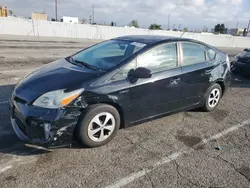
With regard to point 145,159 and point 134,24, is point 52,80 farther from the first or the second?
point 134,24

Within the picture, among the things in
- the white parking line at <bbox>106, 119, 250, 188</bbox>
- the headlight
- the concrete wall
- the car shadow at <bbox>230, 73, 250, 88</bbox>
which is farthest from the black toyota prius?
the concrete wall

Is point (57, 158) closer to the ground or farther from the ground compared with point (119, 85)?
closer to the ground

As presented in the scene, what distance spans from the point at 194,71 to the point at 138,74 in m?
1.39

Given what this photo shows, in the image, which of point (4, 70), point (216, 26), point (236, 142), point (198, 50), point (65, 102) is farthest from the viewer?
point (216, 26)

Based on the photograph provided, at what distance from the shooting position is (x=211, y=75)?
462 centimetres

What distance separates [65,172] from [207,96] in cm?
316

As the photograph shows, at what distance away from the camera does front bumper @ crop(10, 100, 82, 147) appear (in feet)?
9.35

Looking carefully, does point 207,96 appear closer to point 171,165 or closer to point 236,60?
point 171,165

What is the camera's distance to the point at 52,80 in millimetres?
3195

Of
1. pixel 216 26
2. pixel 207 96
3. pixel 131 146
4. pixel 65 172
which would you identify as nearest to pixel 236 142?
pixel 207 96

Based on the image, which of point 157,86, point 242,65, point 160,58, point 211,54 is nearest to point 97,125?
point 157,86

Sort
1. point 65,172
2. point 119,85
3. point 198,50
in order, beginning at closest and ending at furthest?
point 65,172, point 119,85, point 198,50

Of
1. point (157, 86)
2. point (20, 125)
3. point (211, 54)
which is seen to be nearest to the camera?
point (20, 125)

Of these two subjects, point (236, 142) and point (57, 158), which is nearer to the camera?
point (57, 158)
